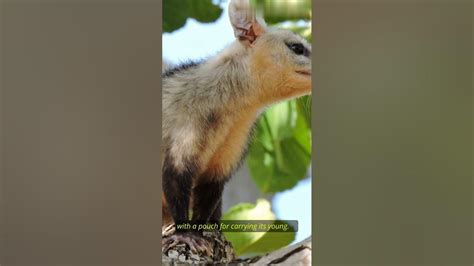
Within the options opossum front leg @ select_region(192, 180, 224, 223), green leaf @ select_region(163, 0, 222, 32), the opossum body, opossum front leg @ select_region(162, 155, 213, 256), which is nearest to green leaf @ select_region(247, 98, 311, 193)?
the opossum body

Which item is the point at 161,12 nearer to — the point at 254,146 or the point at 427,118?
the point at 254,146

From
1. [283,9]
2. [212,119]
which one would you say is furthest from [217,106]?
[283,9]

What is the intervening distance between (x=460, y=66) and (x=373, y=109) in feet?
1.24

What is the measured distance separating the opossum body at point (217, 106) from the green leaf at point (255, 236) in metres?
0.09

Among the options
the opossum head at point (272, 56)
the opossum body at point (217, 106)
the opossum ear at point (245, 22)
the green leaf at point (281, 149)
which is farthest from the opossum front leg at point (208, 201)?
the opossum ear at point (245, 22)

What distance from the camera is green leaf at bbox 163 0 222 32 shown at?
6.23 feet

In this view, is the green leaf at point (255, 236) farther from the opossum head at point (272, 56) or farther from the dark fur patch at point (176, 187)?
the opossum head at point (272, 56)

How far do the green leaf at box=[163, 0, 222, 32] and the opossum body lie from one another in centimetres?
11

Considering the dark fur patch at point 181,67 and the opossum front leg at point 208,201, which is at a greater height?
the dark fur patch at point 181,67

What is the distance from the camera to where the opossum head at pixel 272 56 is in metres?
1.92

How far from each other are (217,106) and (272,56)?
0.28 meters

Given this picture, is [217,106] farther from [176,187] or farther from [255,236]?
[255,236]

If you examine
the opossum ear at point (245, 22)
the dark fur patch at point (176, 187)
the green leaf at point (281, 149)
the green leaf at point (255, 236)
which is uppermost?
the opossum ear at point (245, 22)

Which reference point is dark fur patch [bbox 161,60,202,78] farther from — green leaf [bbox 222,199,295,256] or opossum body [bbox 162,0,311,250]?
green leaf [bbox 222,199,295,256]
